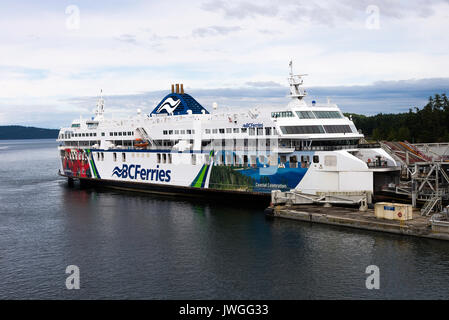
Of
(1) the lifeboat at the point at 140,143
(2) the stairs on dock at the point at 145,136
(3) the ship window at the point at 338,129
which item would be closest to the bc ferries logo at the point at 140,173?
(1) the lifeboat at the point at 140,143

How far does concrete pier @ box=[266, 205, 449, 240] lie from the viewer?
97.0 ft

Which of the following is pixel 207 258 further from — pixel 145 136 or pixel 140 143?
pixel 145 136

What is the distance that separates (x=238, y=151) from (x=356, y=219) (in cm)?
1440

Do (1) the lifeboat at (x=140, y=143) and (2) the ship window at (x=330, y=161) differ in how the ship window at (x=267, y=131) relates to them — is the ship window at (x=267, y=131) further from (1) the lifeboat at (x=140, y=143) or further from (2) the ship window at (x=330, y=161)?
(1) the lifeboat at (x=140, y=143)

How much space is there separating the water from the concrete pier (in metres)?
0.64

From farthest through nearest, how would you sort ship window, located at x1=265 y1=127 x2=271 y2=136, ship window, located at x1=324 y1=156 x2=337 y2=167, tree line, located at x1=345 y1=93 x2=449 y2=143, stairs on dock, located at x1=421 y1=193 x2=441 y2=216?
tree line, located at x1=345 y1=93 x2=449 y2=143
ship window, located at x1=265 y1=127 x2=271 y2=136
ship window, located at x1=324 y1=156 x2=337 y2=167
stairs on dock, located at x1=421 y1=193 x2=441 y2=216

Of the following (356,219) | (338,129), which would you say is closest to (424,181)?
(356,219)

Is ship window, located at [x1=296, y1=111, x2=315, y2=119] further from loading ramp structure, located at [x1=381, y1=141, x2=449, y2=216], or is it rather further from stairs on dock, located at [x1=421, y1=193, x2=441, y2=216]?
stairs on dock, located at [x1=421, y1=193, x2=441, y2=216]

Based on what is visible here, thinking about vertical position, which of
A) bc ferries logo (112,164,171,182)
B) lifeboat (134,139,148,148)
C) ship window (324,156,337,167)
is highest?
lifeboat (134,139,148,148)

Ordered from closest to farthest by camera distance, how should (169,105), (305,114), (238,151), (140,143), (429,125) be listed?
(305,114), (238,151), (140,143), (169,105), (429,125)

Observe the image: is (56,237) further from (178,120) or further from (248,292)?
(178,120)

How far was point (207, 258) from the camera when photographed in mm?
27766

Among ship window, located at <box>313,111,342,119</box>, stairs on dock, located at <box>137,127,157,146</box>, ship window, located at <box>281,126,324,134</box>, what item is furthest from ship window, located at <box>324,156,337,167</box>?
stairs on dock, located at <box>137,127,157,146</box>

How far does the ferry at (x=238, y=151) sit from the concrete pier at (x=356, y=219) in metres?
2.36
